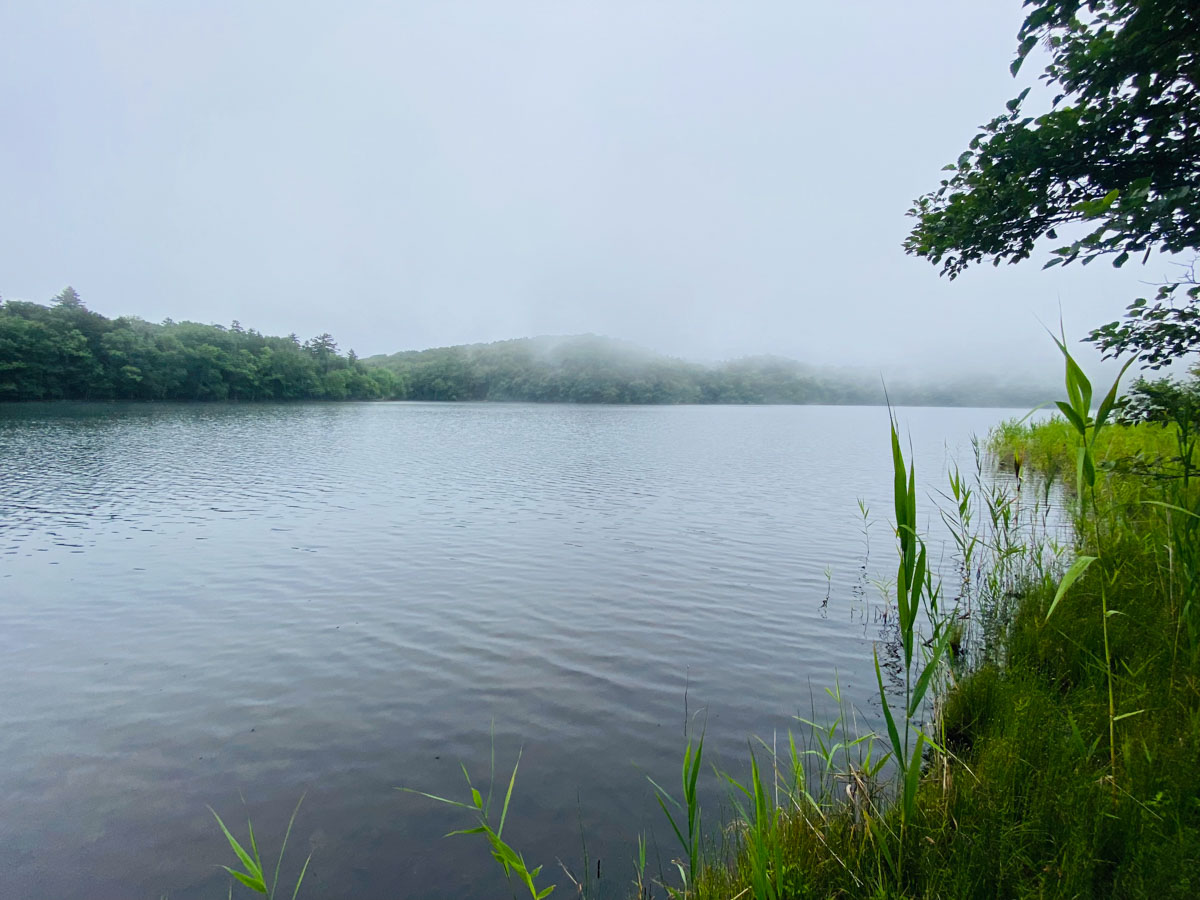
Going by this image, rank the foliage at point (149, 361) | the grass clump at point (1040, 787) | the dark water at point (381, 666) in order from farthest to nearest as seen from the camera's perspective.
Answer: the foliage at point (149, 361)
the dark water at point (381, 666)
the grass clump at point (1040, 787)

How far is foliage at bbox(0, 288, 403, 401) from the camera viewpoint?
86375 mm

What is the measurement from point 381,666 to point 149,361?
4676 inches

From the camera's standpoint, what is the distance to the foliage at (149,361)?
86.4 meters

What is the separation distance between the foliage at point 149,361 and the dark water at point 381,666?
292 ft

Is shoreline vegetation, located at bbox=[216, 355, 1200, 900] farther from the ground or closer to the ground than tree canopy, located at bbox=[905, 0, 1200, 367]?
closer to the ground

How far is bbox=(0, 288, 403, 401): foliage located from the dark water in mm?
89117

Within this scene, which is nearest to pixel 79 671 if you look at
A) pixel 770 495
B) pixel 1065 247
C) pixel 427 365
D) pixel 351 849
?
pixel 351 849

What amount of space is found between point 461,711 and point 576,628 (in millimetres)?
2906

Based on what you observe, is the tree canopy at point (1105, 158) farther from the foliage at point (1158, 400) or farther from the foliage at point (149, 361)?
the foliage at point (149, 361)

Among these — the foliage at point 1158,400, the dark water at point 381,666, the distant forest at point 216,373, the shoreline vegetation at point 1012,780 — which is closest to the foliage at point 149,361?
the distant forest at point 216,373

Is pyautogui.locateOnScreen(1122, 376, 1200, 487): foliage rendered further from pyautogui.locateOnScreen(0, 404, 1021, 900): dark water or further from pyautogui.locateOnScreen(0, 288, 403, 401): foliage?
pyautogui.locateOnScreen(0, 288, 403, 401): foliage

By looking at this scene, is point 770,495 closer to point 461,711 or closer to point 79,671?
point 461,711

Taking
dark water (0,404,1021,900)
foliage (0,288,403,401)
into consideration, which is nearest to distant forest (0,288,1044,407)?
foliage (0,288,403,401)

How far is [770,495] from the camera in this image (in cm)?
2216
